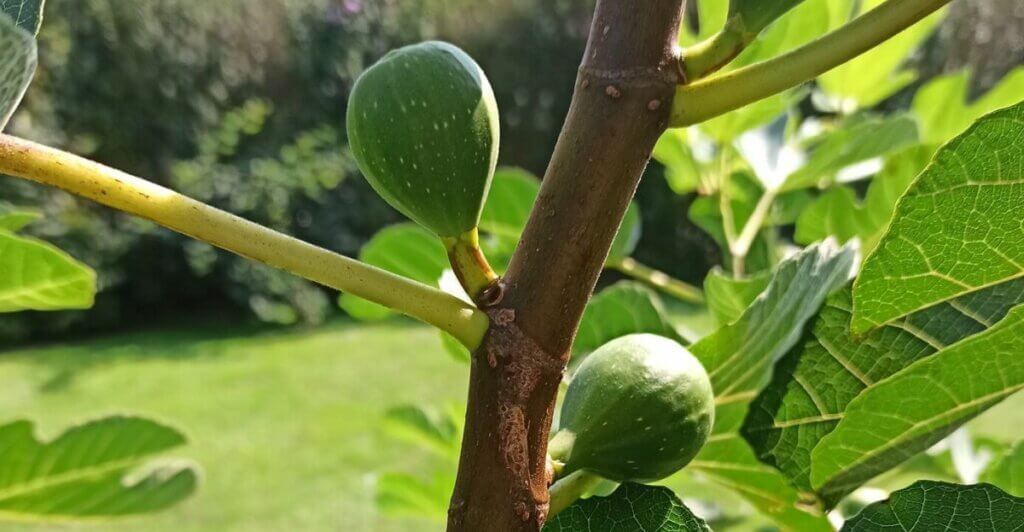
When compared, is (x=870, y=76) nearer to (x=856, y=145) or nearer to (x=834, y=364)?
(x=856, y=145)

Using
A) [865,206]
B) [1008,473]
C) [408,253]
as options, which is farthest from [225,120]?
[1008,473]

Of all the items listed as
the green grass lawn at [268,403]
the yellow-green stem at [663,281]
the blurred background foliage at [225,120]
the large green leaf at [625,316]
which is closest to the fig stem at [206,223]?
the large green leaf at [625,316]

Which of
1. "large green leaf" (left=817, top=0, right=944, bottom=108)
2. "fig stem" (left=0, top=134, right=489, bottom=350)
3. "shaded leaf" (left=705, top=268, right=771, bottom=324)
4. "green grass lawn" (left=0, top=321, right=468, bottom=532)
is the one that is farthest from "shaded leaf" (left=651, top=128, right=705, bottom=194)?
"green grass lawn" (left=0, top=321, right=468, bottom=532)

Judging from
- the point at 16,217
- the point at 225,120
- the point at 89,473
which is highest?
the point at 225,120

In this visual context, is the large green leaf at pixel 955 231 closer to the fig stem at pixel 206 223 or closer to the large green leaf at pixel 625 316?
the fig stem at pixel 206 223

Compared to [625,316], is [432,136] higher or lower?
lower

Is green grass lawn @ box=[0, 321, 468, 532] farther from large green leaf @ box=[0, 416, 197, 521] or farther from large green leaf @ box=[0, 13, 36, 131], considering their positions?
large green leaf @ box=[0, 13, 36, 131]

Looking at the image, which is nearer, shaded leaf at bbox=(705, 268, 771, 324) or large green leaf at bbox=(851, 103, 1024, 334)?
large green leaf at bbox=(851, 103, 1024, 334)
